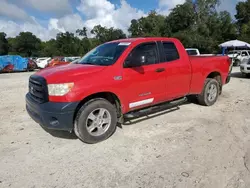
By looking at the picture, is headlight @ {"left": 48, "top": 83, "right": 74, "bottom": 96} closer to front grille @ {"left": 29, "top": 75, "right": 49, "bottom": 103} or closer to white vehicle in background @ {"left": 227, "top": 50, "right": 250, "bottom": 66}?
front grille @ {"left": 29, "top": 75, "right": 49, "bottom": 103}

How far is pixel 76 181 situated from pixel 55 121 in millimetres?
1146

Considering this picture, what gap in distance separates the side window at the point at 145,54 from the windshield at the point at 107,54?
23cm

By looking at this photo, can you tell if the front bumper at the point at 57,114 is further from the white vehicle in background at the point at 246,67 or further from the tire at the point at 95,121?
the white vehicle in background at the point at 246,67

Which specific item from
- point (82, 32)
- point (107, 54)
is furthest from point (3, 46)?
point (107, 54)

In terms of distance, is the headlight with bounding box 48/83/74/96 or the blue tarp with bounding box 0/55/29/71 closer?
the headlight with bounding box 48/83/74/96

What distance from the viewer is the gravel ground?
2.85m

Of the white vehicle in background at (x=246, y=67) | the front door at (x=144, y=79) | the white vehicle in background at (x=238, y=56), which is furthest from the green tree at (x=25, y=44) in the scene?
the front door at (x=144, y=79)

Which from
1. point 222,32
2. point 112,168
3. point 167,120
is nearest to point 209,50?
point 222,32

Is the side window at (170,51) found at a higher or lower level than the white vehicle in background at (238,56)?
higher

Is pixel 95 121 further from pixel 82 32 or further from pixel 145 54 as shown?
pixel 82 32

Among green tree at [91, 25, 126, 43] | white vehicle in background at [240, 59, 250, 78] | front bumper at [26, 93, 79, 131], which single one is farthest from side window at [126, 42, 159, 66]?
green tree at [91, 25, 126, 43]

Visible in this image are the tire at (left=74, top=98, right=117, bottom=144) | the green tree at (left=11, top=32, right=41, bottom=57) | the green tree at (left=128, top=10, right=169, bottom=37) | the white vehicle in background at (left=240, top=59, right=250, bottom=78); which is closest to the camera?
the tire at (left=74, top=98, right=117, bottom=144)

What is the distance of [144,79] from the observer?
4.35 m

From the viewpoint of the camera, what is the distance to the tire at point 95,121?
147 inches
